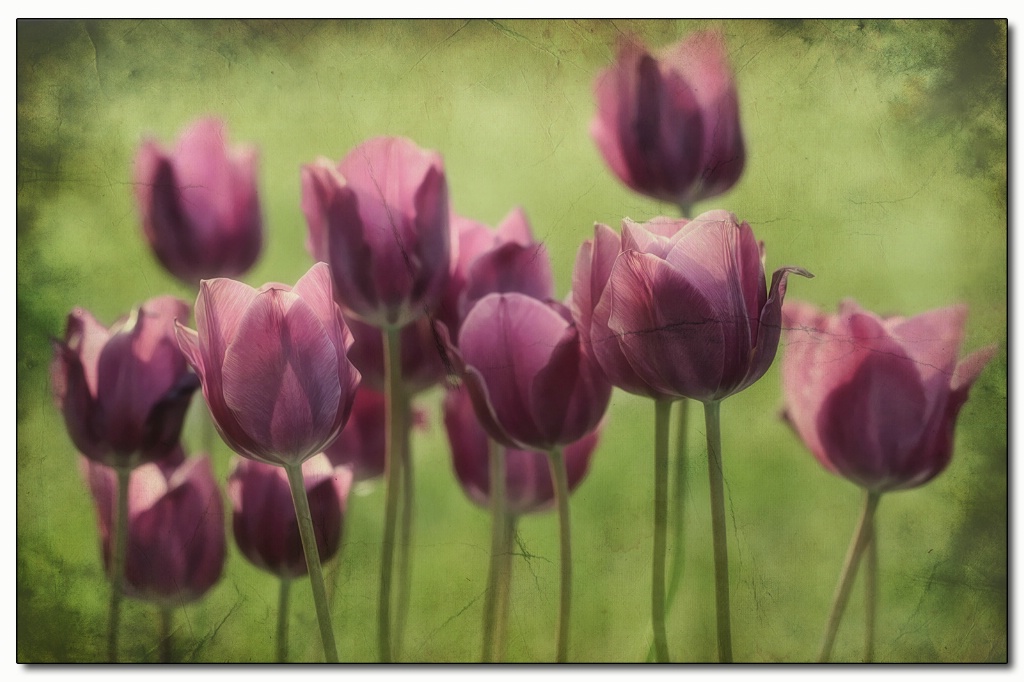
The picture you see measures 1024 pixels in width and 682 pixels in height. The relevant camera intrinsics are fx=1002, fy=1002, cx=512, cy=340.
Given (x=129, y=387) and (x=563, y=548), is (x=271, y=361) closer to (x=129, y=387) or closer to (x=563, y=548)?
(x=129, y=387)

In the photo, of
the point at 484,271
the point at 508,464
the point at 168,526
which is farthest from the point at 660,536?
the point at 168,526

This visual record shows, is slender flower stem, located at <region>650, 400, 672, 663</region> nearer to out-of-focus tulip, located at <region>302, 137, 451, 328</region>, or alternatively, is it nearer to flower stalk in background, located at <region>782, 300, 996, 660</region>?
flower stalk in background, located at <region>782, 300, 996, 660</region>

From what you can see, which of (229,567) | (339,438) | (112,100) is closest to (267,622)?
(229,567)

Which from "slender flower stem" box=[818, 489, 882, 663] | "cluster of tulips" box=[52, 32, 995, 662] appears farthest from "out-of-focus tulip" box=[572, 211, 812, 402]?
"slender flower stem" box=[818, 489, 882, 663]

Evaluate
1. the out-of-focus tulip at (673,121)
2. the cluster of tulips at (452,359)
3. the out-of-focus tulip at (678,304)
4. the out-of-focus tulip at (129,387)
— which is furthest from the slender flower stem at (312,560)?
the out-of-focus tulip at (673,121)

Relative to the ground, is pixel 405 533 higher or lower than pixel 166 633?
higher
